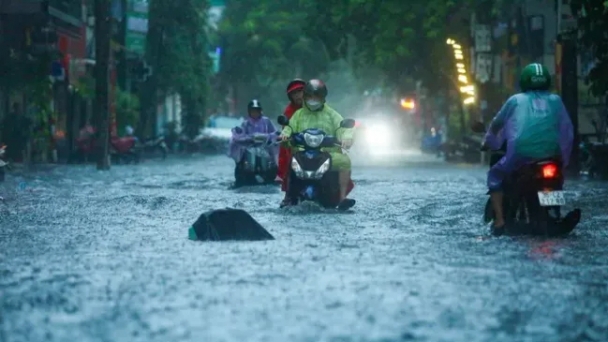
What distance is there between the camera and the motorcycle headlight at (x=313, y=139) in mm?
17703

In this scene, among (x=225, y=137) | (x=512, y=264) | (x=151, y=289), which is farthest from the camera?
(x=225, y=137)

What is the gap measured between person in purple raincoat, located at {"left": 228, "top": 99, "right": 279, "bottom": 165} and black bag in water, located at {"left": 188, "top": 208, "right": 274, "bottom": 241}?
40.1 feet

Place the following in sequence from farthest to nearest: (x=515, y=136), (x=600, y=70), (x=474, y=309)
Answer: (x=600, y=70)
(x=515, y=136)
(x=474, y=309)

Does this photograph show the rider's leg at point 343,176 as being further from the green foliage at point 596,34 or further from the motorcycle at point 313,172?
the green foliage at point 596,34

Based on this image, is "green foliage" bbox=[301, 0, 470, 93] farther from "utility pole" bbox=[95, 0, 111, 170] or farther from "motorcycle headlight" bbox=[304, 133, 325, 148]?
"motorcycle headlight" bbox=[304, 133, 325, 148]

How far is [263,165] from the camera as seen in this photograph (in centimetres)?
2511

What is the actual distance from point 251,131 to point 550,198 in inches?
495

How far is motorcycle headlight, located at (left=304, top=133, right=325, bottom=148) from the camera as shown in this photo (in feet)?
58.1

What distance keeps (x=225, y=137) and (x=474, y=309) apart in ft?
188

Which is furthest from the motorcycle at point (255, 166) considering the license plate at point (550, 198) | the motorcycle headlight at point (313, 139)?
the license plate at point (550, 198)

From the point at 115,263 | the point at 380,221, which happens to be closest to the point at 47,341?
the point at 115,263

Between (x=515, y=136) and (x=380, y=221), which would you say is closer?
(x=515, y=136)

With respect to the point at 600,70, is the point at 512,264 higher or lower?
lower

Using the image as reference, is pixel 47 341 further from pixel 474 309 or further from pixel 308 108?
pixel 308 108
